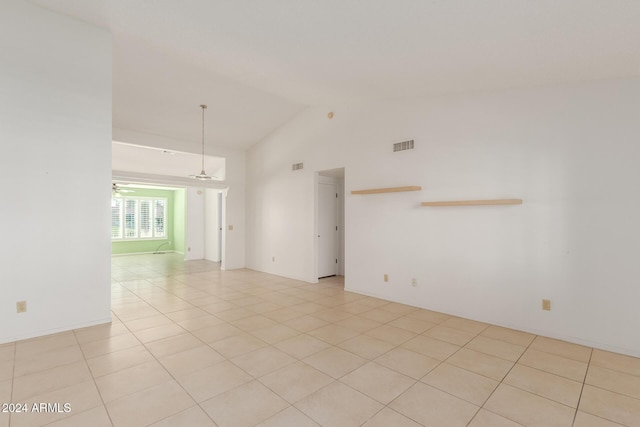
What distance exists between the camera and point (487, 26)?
97.3 inches

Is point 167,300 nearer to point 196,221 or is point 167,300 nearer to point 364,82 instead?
point 364,82

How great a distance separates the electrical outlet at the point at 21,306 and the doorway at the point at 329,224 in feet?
14.2

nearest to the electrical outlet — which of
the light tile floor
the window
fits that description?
the light tile floor

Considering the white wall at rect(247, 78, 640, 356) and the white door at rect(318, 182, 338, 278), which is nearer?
the white wall at rect(247, 78, 640, 356)

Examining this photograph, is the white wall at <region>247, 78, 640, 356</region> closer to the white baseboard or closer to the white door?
the white door

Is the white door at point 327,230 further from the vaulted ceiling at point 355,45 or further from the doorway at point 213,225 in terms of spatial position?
the doorway at point 213,225

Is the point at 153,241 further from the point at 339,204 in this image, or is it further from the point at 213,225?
the point at 339,204

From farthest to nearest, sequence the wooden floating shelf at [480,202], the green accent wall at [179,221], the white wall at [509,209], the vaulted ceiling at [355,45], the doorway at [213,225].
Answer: the green accent wall at [179,221], the doorway at [213,225], the wooden floating shelf at [480,202], the white wall at [509,209], the vaulted ceiling at [355,45]

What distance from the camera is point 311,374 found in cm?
253

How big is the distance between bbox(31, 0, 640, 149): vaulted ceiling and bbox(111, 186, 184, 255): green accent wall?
288 inches

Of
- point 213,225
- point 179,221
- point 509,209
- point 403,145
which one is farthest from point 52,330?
point 179,221

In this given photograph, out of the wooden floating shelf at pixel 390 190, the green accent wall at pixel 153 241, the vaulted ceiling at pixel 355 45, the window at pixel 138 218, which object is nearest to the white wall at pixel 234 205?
the vaulted ceiling at pixel 355 45

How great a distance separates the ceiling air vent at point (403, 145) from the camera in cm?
450

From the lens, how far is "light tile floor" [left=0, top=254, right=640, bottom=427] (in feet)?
6.56
